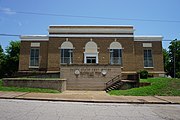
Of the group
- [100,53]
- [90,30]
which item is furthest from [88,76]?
[90,30]

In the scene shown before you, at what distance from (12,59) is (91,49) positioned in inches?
1022

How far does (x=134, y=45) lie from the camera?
102 ft

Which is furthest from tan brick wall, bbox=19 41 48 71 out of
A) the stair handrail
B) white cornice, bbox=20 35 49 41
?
the stair handrail

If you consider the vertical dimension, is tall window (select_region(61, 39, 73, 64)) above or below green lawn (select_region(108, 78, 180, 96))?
above

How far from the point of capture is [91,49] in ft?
97.7

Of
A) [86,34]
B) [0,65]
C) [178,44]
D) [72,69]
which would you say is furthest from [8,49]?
[178,44]

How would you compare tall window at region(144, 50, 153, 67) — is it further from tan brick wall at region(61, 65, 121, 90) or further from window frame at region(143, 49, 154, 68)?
tan brick wall at region(61, 65, 121, 90)

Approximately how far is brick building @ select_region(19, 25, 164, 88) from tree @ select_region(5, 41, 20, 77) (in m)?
18.2

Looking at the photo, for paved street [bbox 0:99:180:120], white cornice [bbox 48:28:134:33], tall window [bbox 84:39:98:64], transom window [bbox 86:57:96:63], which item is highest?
white cornice [bbox 48:28:134:33]

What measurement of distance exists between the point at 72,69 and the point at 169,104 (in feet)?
44.1

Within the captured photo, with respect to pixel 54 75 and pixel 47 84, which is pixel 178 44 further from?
pixel 47 84

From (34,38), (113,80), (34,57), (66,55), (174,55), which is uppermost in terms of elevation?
(34,38)

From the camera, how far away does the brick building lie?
29.6m

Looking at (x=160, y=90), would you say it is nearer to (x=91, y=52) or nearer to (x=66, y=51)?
(x=91, y=52)
